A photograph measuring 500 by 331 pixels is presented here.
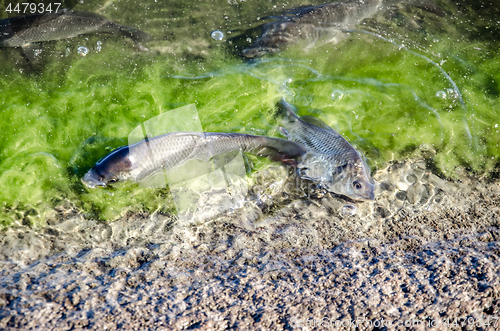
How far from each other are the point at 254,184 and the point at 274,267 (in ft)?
4.59

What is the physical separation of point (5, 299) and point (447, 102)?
17.9ft

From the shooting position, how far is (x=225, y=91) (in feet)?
15.1

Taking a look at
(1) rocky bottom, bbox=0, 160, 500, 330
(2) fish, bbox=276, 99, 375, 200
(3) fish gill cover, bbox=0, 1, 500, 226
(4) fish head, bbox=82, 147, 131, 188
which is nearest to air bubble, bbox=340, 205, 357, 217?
(1) rocky bottom, bbox=0, 160, 500, 330

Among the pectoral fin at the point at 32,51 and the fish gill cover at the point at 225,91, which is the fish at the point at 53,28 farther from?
the fish gill cover at the point at 225,91

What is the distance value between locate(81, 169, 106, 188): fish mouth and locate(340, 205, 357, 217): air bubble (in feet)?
8.92

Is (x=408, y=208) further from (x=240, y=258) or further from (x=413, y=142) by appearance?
(x=240, y=258)

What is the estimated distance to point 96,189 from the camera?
12.9ft

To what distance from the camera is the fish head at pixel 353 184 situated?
393 cm

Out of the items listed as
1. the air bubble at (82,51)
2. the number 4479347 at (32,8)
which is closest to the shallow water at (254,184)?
the air bubble at (82,51)

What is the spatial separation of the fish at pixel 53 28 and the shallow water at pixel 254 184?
5.8 inches

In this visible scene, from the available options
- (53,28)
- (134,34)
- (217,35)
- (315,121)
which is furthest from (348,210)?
(53,28)

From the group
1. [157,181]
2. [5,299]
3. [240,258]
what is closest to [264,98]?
[157,181]

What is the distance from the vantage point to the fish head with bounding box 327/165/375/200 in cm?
393

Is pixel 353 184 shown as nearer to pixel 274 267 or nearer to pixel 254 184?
pixel 254 184
